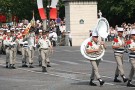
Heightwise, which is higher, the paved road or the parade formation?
the parade formation

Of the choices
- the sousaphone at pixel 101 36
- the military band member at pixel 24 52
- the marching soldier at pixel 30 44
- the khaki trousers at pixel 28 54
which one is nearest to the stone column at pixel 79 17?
the military band member at pixel 24 52

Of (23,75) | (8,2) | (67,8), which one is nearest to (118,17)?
(8,2)

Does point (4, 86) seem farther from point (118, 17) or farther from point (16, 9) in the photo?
point (16, 9)

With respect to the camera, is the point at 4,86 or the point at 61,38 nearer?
the point at 4,86

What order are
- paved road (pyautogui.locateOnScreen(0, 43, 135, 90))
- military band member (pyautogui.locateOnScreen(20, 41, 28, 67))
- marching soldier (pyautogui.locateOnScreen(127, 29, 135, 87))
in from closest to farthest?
marching soldier (pyautogui.locateOnScreen(127, 29, 135, 87)) → paved road (pyautogui.locateOnScreen(0, 43, 135, 90)) → military band member (pyautogui.locateOnScreen(20, 41, 28, 67))

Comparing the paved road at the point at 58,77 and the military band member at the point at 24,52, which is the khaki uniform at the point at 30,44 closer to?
the military band member at the point at 24,52

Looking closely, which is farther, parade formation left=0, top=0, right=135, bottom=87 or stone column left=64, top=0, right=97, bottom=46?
stone column left=64, top=0, right=97, bottom=46

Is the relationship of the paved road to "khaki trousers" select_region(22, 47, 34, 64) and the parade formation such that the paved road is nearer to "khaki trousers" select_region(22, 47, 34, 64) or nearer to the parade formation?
the parade formation

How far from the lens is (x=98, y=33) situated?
1825cm

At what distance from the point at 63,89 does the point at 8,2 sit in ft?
179

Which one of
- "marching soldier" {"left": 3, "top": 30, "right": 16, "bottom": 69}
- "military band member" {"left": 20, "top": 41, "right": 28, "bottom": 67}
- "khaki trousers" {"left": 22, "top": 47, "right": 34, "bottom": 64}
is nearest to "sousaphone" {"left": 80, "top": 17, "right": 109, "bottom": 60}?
"khaki trousers" {"left": 22, "top": 47, "right": 34, "bottom": 64}

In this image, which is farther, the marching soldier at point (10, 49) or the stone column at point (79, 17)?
the stone column at point (79, 17)

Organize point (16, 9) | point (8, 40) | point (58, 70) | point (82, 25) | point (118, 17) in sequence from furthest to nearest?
point (16, 9) → point (118, 17) → point (82, 25) → point (8, 40) → point (58, 70)

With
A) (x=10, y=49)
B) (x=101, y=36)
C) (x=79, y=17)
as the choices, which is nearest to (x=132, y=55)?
(x=101, y=36)
